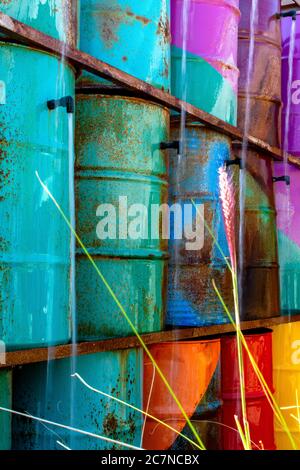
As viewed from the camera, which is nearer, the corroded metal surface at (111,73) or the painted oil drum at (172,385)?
the corroded metal surface at (111,73)

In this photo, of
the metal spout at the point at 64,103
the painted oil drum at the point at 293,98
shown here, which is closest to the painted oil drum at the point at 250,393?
the painted oil drum at the point at 293,98

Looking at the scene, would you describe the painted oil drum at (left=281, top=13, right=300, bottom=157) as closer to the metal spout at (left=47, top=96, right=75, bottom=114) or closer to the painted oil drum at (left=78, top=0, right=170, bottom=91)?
the painted oil drum at (left=78, top=0, right=170, bottom=91)

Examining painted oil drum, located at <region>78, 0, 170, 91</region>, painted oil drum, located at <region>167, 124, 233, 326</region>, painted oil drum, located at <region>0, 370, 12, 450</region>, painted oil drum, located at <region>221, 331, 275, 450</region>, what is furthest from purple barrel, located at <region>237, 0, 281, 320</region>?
painted oil drum, located at <region>0, 370, 12, 450</region>

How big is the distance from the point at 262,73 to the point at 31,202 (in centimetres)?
199

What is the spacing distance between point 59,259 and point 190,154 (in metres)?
1.04

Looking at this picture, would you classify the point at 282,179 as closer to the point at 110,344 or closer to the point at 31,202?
the point at 110,344

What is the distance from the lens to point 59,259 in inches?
92.0

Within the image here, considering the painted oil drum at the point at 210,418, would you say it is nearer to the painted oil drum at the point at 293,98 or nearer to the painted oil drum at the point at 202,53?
the painted oil drum at the point at 202,53

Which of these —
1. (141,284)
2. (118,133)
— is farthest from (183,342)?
(118,133)

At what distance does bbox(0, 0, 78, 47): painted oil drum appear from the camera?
7.26 ft

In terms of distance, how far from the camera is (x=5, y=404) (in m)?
2.27

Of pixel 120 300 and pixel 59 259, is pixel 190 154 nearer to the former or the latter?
pixel 120 300

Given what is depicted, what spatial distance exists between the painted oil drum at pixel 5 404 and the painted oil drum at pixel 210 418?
922 mm

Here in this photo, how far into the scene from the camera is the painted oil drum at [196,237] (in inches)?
124
